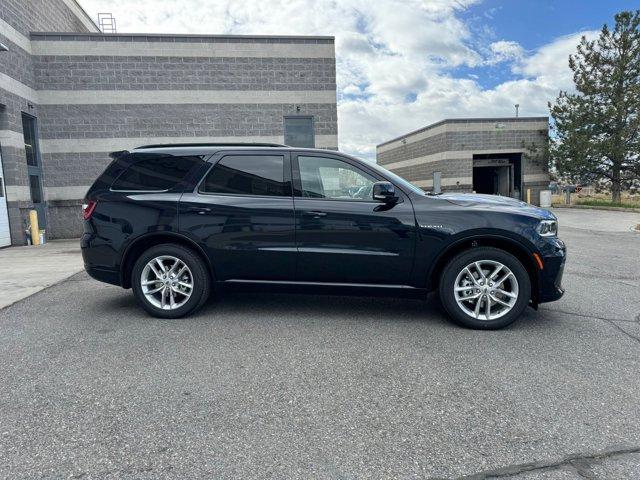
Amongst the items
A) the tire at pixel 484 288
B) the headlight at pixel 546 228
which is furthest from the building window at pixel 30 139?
the headlight at pixel 546 228

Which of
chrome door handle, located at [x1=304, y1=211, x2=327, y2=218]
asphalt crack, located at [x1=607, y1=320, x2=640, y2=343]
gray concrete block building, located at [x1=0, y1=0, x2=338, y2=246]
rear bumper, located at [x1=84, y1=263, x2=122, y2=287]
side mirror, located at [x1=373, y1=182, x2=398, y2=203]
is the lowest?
asphalt crack, located at [x1=607, y1=320, x2=640, y2=343]

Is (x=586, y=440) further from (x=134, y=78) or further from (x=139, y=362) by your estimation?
(x=134, y=78)

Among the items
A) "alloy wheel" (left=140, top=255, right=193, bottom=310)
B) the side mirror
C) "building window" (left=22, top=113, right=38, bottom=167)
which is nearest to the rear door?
"alloy wheel" (left=140, top=255, right=193, bottom=310)

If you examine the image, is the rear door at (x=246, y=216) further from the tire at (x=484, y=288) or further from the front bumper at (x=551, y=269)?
the front bumper at (x=551, y=269)

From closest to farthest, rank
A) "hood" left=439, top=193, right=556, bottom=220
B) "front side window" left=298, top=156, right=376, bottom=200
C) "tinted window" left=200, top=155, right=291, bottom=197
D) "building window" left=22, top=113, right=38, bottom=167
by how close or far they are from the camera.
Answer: "hood" left=439, top=193, right=556, bottom=220
"front side window" left=298, top=156, right=376, bottom=200
"tinted window" left=200, top=155, right=291, bottom=197
"building window" left=22, top=113, right=38, bottom=167

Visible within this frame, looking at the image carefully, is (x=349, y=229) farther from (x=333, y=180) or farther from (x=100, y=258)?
(x=100, y=258)

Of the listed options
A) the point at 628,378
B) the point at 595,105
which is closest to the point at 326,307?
the point at 628,378

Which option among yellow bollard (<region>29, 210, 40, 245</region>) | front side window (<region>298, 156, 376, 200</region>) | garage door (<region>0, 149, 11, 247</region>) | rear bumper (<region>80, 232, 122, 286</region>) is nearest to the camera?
front side window (<region>298, 156, 376, 200</region>)

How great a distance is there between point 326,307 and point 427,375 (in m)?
1.91

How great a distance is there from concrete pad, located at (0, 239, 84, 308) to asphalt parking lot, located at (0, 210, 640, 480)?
1.35m

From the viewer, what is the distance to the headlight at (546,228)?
13.2 feet

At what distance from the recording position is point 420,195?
4.23m

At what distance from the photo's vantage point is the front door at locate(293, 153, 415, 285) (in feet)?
13.6

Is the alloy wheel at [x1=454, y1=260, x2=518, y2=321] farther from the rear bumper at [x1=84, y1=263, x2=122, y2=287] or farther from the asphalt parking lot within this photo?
the rear bumper at [x1=84, y1=263, x2=122, y2=287]
